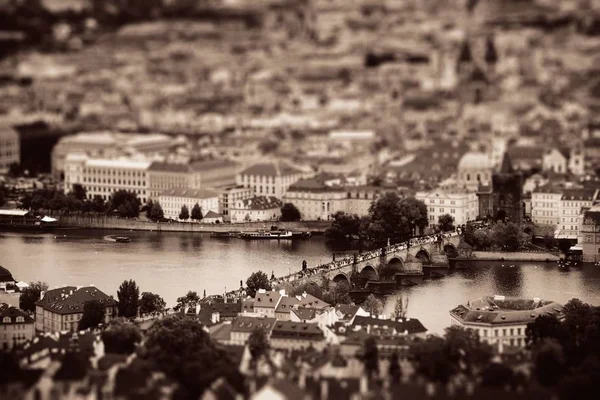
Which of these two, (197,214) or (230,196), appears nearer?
(197,214)

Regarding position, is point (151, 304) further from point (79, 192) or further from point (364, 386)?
point (79, 192)

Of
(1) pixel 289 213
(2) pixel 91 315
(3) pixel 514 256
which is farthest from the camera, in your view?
(1) pixel 289 213

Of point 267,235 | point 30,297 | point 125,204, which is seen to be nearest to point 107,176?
point 125,204

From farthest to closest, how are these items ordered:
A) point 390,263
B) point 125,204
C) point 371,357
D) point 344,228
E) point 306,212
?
1. point 125,204
2. point 306,212
3. point 344,228
4. point 390,263
5. point 371,357

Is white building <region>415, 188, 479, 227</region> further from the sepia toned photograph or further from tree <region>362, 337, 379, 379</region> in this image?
tree <region>362, 337, 379, 379</region>

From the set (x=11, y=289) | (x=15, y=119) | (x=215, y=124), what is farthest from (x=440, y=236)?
(x=15, y=119)

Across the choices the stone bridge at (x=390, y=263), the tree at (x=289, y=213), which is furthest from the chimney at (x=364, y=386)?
the tree at (x=289, y=213)
